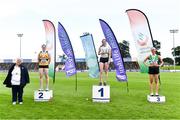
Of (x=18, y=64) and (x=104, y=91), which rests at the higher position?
(x=18, y=64)

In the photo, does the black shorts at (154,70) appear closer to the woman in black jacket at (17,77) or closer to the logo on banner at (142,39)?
the logo on banner at (142,39)

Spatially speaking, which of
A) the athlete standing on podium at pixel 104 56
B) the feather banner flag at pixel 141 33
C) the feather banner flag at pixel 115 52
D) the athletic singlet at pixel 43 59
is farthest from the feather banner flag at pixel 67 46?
the athletic singlet at pixel 43 59

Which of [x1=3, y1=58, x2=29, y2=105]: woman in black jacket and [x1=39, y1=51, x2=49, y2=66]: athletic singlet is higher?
[x1=39, y1=51, x2=49, y2=66]: athletic singlet

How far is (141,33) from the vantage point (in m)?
15.4

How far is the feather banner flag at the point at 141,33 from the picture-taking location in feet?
49.8

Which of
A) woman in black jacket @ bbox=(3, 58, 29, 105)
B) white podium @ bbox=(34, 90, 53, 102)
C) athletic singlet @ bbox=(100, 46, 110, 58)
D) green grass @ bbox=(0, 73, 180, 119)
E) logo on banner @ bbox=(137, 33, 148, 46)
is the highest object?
logo on banner @ bbox=(137, 33, 148, 46)

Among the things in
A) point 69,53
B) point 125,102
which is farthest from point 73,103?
point 69,53

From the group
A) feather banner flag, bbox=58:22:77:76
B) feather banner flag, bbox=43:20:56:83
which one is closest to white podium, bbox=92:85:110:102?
feather banner flag, bbox=58:22:77:76

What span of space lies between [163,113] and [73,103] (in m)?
3.34

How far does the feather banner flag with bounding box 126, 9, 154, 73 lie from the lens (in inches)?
598

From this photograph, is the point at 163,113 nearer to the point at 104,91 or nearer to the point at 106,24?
the point at 104,91

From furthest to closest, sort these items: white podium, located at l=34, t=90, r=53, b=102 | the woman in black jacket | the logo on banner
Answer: the logo on banner < white podium, located at l=34, t=90, r=53, b=102 < the woman in black jacket

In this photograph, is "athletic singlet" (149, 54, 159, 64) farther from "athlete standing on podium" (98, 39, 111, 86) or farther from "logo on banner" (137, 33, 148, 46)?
"logo on banner" (137, 33, 148, 46)

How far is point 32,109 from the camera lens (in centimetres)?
1182
